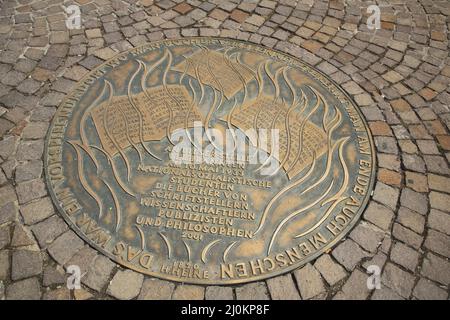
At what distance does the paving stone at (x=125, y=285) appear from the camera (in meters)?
2.33

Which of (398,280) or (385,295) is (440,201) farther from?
(385,295)

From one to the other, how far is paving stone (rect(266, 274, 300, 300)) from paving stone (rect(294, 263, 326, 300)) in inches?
1.8

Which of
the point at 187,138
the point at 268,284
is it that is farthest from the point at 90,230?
the point at 268,284

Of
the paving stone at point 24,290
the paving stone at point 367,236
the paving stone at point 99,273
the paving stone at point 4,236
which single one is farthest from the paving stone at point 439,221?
the paving stone at point 4,236

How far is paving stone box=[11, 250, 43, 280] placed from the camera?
7.72ft

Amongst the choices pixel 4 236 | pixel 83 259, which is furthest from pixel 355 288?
pixel 4 236

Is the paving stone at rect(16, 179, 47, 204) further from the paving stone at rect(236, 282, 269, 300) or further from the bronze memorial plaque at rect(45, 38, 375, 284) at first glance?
the paving stone at rect(236, 282, 269, 300)

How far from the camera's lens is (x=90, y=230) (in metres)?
2.53

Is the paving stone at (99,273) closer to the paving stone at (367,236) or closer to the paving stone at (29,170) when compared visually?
the paving stone at (29,170)

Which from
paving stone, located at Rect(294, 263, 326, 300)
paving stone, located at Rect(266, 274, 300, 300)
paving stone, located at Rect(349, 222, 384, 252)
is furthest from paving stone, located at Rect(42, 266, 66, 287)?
paving stone, located at Rect(349, 222, 384, 252)

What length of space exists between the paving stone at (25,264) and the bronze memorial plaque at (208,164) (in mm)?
312

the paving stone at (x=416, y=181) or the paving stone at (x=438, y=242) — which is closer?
the paving stone at (x=438, y=242)

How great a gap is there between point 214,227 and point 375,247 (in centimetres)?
118

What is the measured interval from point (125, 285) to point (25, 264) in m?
0.70
